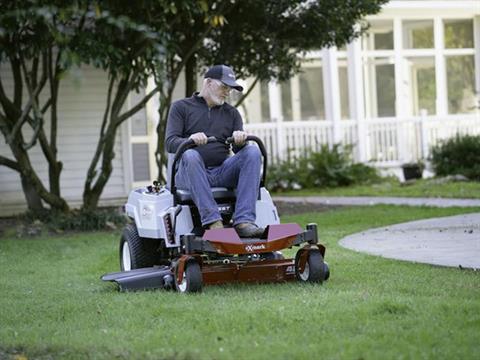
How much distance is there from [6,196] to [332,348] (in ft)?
40.1

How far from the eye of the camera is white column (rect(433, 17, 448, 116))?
2383 cm

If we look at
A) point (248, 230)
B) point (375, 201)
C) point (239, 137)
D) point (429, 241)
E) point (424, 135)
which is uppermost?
point (239, 137)

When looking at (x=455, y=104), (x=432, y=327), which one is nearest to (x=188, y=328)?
(x=432, y=327)

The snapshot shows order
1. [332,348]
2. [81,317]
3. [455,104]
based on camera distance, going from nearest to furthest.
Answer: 1. [332,348]
2. [81,317]
3. [455,104]

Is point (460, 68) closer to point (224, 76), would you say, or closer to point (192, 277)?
point (224, 76)

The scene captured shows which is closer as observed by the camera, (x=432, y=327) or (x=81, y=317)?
(x=432, y=327)

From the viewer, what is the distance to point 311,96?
79.8 feet

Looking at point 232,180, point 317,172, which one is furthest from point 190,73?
point 232,180

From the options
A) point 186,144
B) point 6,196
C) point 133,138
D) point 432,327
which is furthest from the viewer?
point 133,138

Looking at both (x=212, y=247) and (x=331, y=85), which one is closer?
(x=212, y=247)

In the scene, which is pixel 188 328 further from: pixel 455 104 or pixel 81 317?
pixel 455 104

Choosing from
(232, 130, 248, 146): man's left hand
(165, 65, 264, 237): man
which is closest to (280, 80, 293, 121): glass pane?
(165, 65, 264, 237): man

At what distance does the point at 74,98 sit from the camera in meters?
17.4

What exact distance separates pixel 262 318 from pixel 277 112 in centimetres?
1661
